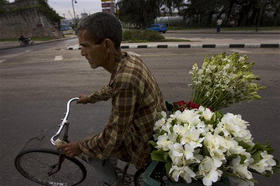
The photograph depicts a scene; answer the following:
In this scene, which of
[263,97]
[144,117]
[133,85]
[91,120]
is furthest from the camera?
[263,97]

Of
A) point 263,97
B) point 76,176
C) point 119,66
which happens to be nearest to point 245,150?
point 119,66

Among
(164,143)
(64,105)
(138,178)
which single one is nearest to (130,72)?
(164,143)

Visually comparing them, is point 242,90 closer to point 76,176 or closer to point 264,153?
point 264,153

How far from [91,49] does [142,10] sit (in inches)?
1186

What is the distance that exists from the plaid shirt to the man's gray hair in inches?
6.0

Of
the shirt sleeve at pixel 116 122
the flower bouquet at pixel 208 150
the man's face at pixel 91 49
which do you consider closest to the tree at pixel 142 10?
the man's face at pixel 91 49

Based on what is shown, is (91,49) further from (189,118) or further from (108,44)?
(189,118)

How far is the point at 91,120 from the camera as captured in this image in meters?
3.26

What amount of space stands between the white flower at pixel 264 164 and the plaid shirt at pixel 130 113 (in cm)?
53

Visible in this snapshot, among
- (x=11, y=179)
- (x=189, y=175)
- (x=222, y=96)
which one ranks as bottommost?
(x=11, y=179)

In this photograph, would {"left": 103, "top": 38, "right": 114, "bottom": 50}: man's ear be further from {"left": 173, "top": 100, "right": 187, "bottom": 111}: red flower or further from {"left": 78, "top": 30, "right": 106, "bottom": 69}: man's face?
{"left": 173, "top": 100, "right": 187, "bottom": 111}: red flower

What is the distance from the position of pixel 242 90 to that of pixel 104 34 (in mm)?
944

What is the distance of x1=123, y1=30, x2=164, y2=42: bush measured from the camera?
15234 mm

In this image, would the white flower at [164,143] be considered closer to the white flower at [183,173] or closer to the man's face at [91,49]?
the white flower at [183,173]
